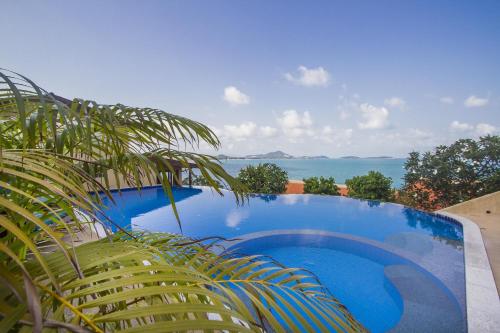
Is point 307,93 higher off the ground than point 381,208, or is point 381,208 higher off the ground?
point 307,93

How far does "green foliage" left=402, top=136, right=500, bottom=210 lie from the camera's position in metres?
9.87

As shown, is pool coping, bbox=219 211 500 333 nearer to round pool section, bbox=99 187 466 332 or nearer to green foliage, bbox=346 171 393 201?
round pool section, bbox=99 187 466 332

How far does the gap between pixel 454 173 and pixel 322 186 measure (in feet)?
19.1

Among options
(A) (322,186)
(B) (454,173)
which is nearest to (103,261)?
(A) (322,186)

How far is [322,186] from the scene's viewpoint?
41.8 feet

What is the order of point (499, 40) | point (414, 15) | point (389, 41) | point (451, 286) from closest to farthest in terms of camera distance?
point (451, 286) → point (414, 15) → point (499, 40) → point (389, 41)

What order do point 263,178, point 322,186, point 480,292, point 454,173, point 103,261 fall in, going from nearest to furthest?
point 103,261, point 480,292, point 454,173, point 322,186, point 263,178

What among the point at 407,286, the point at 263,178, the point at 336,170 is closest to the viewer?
the point at 407,286

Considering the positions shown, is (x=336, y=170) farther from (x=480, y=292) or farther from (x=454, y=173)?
(x=480, y=292)

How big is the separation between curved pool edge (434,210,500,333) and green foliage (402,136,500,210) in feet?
19.3

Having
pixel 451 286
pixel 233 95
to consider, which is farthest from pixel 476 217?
pixel 233 95

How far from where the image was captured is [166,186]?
3.54ft

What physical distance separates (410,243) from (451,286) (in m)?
2.45

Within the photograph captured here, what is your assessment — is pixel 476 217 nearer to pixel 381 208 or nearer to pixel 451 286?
pixel 381 208
